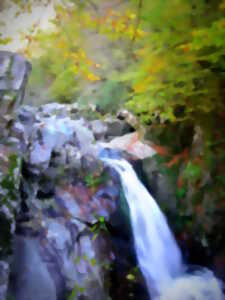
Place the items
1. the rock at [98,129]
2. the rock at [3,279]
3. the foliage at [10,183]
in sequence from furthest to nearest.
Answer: the rock at [98,129], the foliage at [10,183], the rock at [3,279]

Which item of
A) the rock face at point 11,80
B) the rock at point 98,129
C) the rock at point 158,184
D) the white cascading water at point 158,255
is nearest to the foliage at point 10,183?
the rock face at point 11,80

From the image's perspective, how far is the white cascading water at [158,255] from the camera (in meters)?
4.38

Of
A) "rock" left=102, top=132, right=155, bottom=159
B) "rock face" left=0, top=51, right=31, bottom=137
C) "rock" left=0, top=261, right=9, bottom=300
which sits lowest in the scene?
"rock" left=0, top=261, right=9, bottom=300

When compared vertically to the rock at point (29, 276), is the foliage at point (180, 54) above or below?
above

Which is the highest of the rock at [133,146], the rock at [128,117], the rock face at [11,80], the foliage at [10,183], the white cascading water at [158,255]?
the rock face at [11,80]

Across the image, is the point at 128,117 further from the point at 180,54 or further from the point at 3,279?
the point at 3,279

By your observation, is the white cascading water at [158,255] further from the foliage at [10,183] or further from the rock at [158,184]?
the foliage at [10,183]

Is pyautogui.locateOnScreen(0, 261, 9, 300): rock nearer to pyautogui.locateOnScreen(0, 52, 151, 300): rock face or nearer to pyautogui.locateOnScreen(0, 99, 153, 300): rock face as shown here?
pyautogui.locateOnScreen(0, 52, 151, 300): rock face

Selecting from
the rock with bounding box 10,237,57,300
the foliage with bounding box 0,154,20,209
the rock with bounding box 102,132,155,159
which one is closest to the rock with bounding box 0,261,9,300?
the rock with bounding box 10,237,57,300

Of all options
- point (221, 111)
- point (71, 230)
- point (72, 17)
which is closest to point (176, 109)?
point (221, 111)

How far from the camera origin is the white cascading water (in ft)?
14.4

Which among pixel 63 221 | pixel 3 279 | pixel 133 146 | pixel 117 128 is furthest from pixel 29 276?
pixel 117 128

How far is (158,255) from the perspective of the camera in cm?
488

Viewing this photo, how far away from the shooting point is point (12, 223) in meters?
3.30
